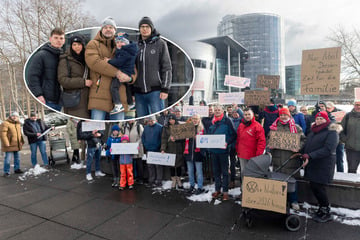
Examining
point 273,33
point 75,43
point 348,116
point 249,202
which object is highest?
point 273,33

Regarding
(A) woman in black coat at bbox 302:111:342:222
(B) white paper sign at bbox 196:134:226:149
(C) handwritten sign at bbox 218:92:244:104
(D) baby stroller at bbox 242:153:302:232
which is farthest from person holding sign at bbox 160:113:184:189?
(A) woman in black coat at bbox 302:111:342:222

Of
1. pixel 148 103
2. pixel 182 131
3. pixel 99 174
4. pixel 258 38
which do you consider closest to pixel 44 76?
pixel 148 103

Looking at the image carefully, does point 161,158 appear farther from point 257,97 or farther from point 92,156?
point 257,97

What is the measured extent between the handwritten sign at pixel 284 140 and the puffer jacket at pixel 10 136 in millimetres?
7609

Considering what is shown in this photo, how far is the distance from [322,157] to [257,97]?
2336 mm

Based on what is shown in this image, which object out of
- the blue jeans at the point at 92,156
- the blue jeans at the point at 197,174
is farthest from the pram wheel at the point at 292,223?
the blue jeans at the point at 92,156

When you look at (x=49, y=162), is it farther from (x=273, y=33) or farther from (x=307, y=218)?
(x=273, y=33)

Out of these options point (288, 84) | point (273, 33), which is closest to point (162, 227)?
point (288, 84)

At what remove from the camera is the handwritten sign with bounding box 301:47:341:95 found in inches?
176

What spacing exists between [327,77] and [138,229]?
174 inches

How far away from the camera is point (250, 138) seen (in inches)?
181

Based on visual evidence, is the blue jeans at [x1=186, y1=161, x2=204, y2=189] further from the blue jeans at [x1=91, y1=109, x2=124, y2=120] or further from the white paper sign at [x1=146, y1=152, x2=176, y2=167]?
the blue jeans at [x1=91, y1=109, x2=124, y2=120]

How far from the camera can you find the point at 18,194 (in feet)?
18.7

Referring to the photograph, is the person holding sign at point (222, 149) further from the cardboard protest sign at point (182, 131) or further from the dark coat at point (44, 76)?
the dark coat at point (44, 76)
